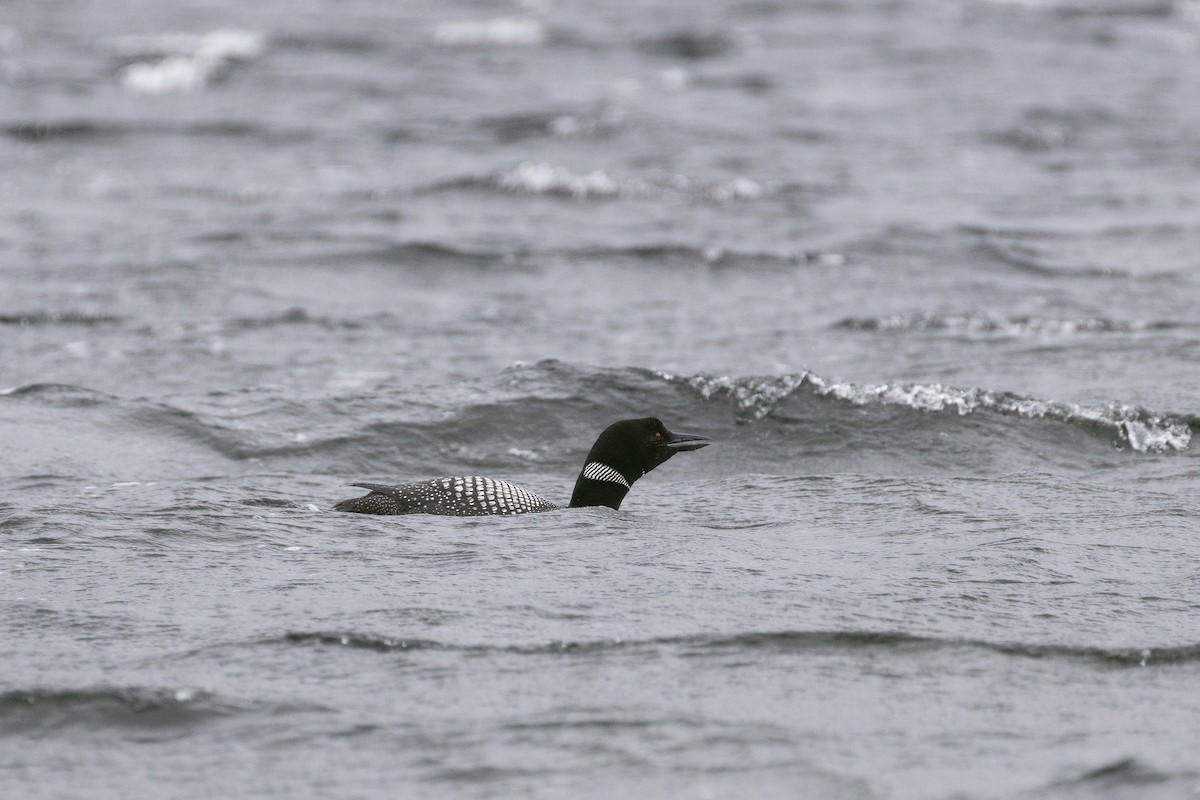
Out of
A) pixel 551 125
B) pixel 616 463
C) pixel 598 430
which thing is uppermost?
pixel 551 125

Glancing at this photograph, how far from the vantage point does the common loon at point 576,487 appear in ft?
19.1

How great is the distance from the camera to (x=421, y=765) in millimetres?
3783

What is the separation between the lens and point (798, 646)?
175 inches

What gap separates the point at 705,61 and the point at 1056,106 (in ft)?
15.3

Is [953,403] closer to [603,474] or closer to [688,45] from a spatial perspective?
[603,474]

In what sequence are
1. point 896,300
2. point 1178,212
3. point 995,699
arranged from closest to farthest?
point 995,699 < point 896,300 < point 1178,212

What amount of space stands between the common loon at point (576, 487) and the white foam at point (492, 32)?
15827mm

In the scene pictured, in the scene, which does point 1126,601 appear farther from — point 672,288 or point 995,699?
point 672,288

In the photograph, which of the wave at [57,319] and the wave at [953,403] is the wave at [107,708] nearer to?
the wave at [953,403]

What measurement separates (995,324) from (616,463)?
396cm

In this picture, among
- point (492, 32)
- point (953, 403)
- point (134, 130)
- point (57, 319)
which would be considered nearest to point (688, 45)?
point (492, 32)

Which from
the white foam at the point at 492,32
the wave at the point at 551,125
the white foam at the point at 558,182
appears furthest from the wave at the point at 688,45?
the white foam at the point at 558,182

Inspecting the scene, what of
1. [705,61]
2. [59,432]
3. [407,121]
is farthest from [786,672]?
[705,61]

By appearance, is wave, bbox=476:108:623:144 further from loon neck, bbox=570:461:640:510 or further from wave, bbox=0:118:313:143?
loon neck, bbox=570:461:640:510
